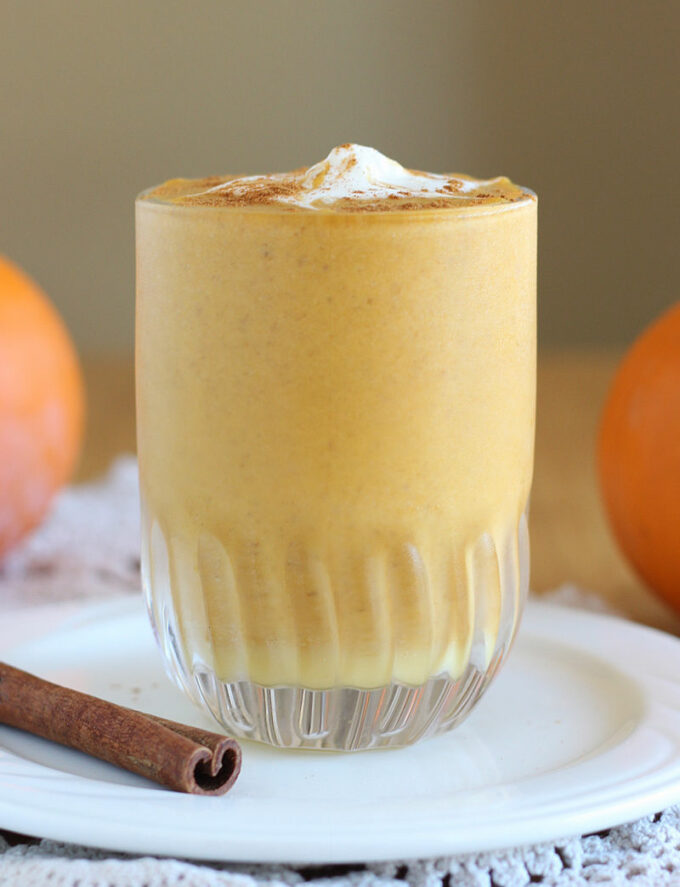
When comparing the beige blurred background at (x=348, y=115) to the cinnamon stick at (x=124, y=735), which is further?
the beige blurred background at (x=348, y=115)

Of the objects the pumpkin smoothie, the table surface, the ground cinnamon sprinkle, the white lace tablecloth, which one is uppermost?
the ground cinnamon sprinkle

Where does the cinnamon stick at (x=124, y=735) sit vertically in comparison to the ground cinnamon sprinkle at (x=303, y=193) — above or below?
below

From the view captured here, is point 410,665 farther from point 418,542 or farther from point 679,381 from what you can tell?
point 679,381

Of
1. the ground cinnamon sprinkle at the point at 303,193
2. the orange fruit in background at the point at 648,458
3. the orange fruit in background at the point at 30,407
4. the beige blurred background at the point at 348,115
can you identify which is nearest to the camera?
the ground cinnamon sprinkle at the point at 303,193

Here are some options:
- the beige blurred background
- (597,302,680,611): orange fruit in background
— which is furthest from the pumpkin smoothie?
the beige blurred background

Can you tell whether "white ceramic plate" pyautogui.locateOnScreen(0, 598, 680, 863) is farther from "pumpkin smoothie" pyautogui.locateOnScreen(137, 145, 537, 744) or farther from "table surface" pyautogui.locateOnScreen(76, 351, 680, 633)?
"table surface" pyautogui.locateOnScreen(76, 351, 680, 633)

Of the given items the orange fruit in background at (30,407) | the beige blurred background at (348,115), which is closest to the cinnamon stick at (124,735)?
the orange fruit in background at (30,407)

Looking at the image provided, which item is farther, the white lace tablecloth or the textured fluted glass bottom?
the textured fluted glass bottom

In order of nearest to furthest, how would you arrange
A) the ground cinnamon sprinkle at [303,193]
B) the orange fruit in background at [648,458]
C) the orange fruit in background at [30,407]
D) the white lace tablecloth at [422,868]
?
the white lace tablecloth at [422,868] < the ground cinnamon sprinkle at [303,193] < the orange fruit in background at [648,458] < the orange fruit in background at [30,407]

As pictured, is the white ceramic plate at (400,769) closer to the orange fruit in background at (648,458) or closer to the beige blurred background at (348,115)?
the orange fruit in background at (648,458)
